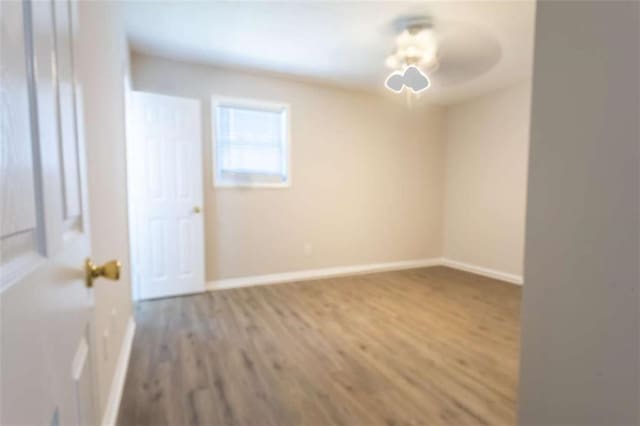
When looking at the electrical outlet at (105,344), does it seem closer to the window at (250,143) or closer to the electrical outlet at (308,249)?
the window at (250,143)

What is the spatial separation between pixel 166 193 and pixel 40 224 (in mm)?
3163

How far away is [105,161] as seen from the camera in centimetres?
174

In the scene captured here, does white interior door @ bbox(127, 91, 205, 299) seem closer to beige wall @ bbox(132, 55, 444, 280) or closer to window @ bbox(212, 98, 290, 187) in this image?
beige wall @ bbox(132, 55, 444, 280)

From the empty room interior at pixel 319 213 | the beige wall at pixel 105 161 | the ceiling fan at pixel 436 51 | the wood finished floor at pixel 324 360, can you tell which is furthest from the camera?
the ceiling fan at pixel 436 51

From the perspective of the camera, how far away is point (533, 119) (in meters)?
0.85

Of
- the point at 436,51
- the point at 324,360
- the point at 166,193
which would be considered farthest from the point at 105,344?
the point at 436,51

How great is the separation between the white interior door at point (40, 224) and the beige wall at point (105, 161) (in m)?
0.63

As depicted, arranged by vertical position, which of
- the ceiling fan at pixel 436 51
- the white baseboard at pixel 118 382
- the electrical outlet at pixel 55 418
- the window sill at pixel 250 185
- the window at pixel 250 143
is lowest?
the white baseboard at pixel 118 382

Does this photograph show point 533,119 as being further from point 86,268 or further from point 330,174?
point 330,174

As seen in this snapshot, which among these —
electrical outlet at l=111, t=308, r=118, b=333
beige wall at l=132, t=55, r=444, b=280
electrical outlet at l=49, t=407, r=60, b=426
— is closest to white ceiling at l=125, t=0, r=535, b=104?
beige wall at l=132, t=55, r=444, b=280

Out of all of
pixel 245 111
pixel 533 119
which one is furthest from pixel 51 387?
pixel 245 111

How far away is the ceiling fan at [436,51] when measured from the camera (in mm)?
2711

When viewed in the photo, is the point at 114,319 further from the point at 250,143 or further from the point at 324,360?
the point at 250,143

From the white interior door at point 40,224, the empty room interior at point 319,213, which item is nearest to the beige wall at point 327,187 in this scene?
the empty room interior at point 319,213
